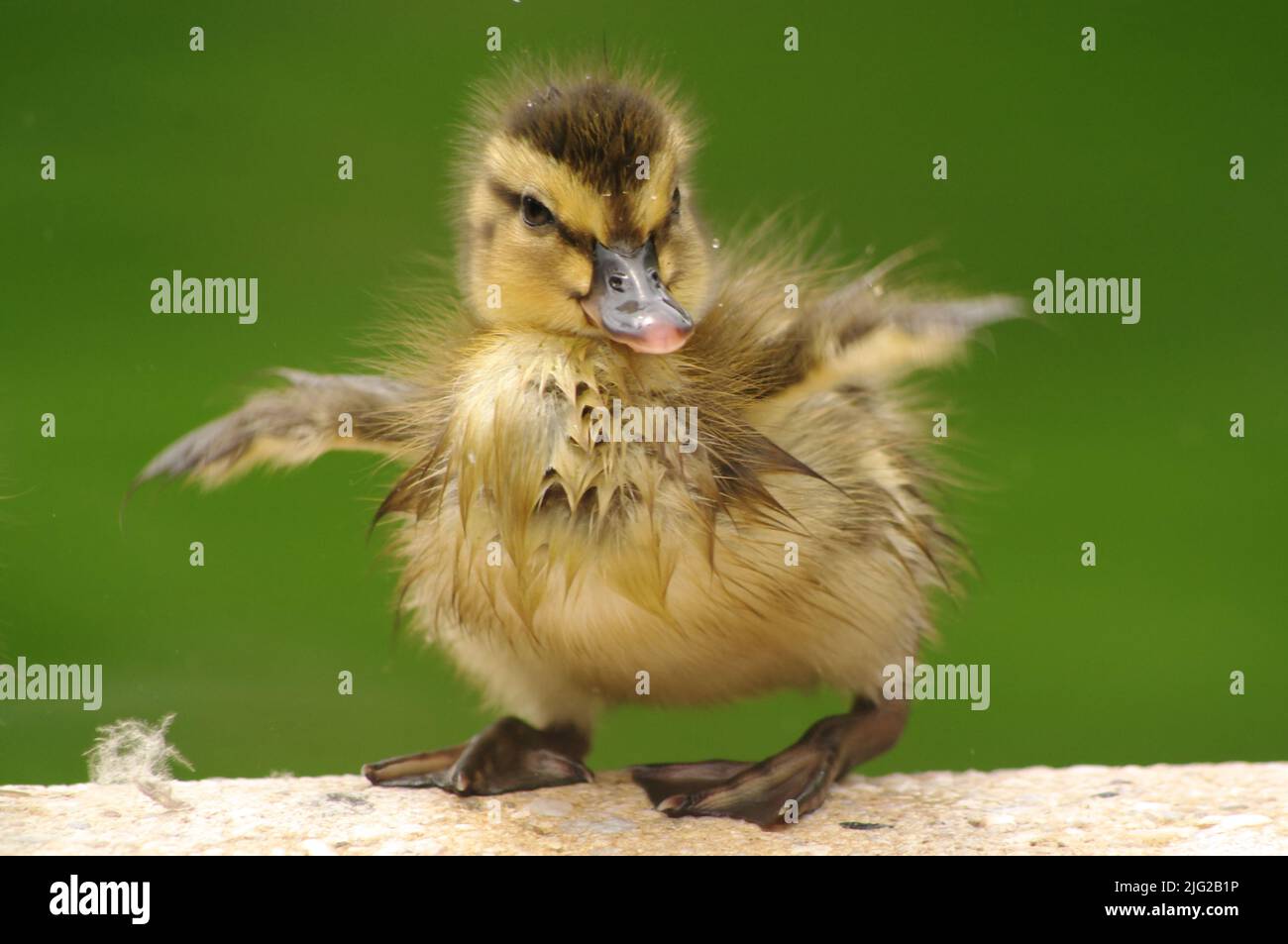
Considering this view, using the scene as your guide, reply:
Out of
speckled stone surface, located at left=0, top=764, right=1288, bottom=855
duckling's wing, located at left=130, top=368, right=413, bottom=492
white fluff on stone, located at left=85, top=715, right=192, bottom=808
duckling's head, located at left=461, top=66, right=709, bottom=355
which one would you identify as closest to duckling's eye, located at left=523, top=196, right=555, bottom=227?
duckling's head, located at left=461, top=66, right=709, bottom=355

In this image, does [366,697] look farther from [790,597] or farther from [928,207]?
[928,207]

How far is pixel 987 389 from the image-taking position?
1.76m

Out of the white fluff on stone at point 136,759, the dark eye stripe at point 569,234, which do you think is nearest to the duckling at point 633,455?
the dark eye stripe at point 569,234

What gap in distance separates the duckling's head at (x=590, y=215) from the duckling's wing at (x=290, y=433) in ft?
0.57

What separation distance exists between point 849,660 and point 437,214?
635 mm

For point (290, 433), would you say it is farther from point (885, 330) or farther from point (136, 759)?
point (885, 330)

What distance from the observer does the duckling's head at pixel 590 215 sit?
4.55 ft

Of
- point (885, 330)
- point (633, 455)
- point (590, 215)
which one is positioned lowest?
point (633, 455)

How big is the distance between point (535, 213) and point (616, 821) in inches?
23.6

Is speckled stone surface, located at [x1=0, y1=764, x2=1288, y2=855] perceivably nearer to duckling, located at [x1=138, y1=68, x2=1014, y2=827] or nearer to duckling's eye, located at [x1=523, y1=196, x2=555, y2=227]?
duckling, located at [x1=138, y1=68, x2=1014, y2=827]

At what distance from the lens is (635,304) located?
136 centimetres

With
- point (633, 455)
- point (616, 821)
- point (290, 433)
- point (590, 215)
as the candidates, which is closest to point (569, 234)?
point (590, 215)
